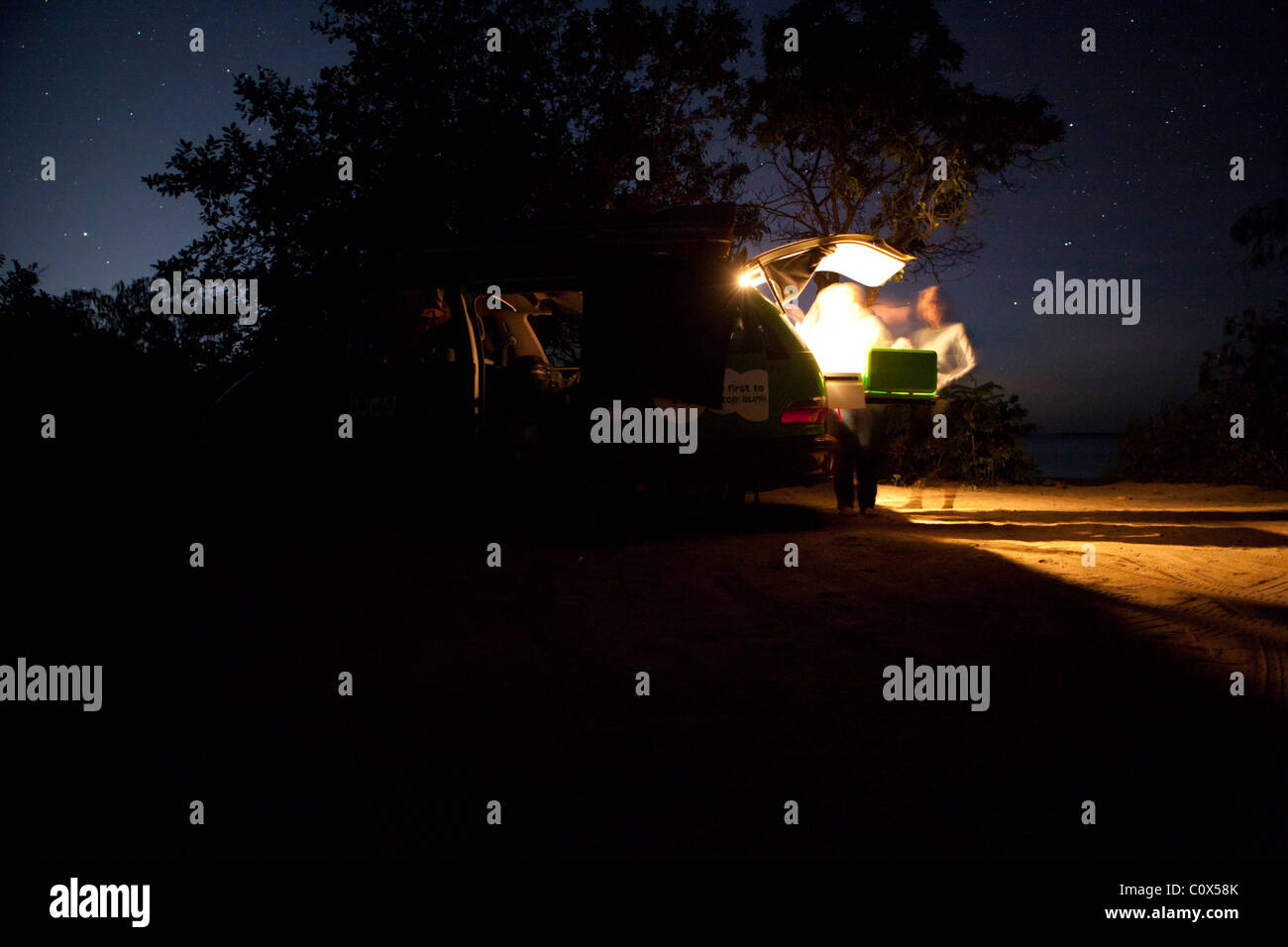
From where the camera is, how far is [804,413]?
6434 mm

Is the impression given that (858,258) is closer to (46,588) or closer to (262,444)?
(262,444)

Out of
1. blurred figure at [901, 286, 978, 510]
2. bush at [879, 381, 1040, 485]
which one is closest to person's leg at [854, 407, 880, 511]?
blurred figure at [901, 286, 978, 510]

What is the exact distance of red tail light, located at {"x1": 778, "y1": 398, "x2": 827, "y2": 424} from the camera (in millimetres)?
6402

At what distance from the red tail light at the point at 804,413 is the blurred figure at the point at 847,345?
118 centimetres

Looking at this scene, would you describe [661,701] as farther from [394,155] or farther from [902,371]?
[394,155]

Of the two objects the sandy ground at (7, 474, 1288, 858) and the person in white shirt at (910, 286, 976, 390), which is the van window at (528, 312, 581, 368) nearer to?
the person in white shirt at (910, 286, 976, 390)

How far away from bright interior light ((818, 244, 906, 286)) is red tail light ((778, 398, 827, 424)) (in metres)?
1.41

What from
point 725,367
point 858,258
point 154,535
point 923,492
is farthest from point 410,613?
point 923,492

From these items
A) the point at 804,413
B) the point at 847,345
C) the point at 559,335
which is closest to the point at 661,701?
the point at 804,413

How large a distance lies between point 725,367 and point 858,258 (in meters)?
1.78

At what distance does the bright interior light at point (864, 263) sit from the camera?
676 cm

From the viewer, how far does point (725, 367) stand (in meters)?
6.25

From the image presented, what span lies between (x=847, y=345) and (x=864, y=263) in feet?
3.60
